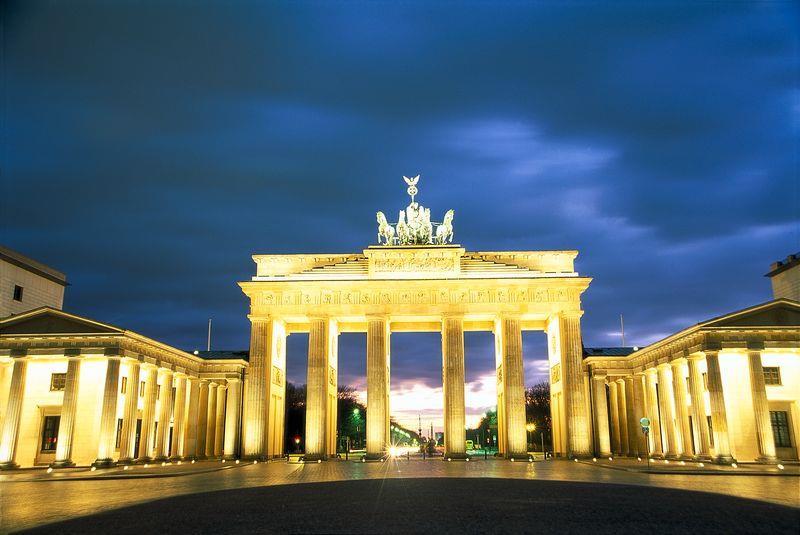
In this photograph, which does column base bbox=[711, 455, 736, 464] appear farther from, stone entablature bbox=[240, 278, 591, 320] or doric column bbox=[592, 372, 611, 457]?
stone entablature bbox=[240, 278, 591, 320]

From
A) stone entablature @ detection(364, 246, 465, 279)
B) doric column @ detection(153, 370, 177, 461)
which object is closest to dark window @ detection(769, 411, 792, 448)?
stone entablature @ detection(364, 246, 465, 279)

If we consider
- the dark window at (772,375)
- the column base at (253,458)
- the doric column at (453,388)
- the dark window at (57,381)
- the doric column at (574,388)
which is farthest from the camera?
the column base at (253,458)

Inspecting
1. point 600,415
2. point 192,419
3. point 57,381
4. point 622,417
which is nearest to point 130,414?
point 57,381

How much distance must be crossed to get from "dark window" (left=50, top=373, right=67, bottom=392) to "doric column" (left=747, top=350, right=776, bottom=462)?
52244 millimetres

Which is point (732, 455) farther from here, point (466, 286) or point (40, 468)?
point (40, 468)

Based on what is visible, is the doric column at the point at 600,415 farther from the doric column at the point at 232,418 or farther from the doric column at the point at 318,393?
the doric column at the point at 232,418

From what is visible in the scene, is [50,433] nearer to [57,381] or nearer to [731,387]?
[57,381]

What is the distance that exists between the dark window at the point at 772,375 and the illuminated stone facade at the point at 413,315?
1422cm

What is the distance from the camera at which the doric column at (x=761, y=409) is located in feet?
139

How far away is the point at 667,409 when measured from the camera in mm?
52969

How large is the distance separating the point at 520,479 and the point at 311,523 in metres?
17.4

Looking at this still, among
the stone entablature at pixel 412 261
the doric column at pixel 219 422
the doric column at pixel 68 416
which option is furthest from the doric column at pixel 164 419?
the stone entablature at pixel 412 261

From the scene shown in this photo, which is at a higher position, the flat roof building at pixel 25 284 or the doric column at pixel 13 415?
the flat roof building at pixel 25 284

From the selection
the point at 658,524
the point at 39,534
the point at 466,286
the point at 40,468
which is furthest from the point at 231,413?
the point at 658,524
